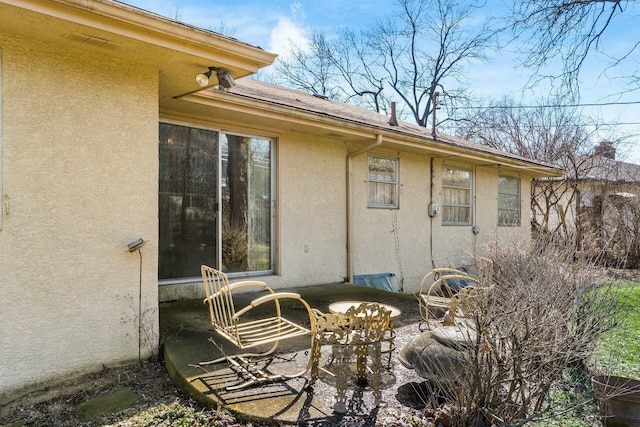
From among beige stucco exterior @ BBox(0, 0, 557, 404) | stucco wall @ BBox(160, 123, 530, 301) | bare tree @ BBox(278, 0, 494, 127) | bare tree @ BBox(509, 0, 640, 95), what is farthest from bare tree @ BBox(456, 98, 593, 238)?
beige stucco exterior @ BBox(0, 0, 557, 404)

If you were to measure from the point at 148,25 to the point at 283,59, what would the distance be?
22169 mm

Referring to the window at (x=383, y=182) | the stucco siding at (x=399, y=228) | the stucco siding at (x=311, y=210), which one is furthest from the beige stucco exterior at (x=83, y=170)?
the window at (x=383, y=182)

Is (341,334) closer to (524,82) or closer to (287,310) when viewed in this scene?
(287,310)

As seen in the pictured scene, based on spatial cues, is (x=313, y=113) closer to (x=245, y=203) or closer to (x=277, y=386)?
(x=245, y=203)

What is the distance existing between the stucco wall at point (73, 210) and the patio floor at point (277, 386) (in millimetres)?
533

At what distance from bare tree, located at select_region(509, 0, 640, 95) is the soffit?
347 centimetres

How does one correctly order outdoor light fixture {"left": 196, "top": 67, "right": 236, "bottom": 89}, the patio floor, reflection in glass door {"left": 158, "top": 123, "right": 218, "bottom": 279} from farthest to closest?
1. reflection in glass door {"left": 158, "top": 123, "right": 218, "bottom": 279}
2. outdoor light fixture {"left": 196, "top": 67, "right": 236, "bottom": 89}
3. the patio floor

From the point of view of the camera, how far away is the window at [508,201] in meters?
12.5

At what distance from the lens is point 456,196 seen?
1085 cm

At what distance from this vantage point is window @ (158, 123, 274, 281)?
6.06 metres

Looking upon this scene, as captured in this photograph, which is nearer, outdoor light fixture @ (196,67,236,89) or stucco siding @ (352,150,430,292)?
outdoor light fixture @ (196,67,236,89)

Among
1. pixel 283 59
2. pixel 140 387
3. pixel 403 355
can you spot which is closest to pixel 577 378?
pixel 403 355

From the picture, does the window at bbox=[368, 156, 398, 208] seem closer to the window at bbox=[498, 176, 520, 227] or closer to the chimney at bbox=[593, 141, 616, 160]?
the window at bbox=[498, 176, 520, 227]

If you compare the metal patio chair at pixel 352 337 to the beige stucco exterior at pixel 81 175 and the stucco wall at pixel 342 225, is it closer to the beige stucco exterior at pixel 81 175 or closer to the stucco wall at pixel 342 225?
the beige stucco exterior at pixel 81 175
